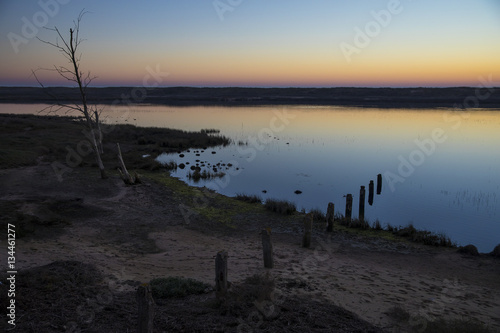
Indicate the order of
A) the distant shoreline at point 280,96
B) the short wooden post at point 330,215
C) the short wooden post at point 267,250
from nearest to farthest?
the short wooden post at point 267,250 → the short wooden post at point 330,215 → the distant shoreline at point 280,96

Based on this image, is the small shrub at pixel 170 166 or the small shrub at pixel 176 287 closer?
the small shrub at pixel 176 287

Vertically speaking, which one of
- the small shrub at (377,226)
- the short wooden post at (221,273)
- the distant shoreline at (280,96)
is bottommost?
the small shrub at (377,226)

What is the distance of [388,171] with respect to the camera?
2572 cm

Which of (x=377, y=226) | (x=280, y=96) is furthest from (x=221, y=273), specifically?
(x=280, y=96)

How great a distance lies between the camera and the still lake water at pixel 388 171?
16.9 m

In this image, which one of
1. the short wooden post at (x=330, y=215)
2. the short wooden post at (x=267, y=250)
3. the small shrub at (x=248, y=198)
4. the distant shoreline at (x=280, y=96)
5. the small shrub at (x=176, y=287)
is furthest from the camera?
the distant shoreline at (x=280, y=96)

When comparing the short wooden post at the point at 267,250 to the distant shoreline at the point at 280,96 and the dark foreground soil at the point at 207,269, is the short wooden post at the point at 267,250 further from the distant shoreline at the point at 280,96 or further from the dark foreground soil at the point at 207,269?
the distant shoreline at the point at 280,96

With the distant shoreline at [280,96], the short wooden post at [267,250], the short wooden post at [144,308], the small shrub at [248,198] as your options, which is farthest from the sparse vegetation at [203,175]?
the distant shoreline at [280,96]

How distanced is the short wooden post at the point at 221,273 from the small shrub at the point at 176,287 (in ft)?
1.83

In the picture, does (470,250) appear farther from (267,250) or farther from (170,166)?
(170,166)

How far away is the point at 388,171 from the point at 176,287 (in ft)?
69.8

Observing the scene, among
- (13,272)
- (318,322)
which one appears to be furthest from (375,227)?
(13,272)

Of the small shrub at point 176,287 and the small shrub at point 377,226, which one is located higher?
the small shrub at point 176,287

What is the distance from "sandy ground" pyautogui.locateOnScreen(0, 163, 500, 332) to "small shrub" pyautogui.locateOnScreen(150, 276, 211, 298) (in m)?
0.57
